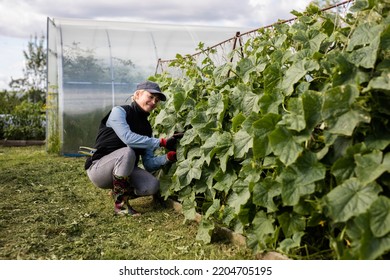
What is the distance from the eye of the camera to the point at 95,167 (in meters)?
4.69

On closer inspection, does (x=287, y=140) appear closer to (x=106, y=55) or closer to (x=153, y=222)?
(x=153, y=222)

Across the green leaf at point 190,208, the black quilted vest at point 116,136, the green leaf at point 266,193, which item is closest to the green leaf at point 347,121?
the green leaf at point 266,193

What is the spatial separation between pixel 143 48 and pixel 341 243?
8.30 m

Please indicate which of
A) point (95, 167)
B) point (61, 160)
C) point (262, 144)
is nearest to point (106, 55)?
point (61, 160)

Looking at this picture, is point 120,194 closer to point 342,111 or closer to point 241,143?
point 241,143

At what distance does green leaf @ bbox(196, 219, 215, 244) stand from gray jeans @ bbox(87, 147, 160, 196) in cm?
119

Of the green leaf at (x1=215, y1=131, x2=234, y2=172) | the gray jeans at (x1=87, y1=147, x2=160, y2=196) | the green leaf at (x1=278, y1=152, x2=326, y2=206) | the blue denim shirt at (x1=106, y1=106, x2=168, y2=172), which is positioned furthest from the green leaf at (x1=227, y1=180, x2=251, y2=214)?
the gray jeans at (x1=87, y1=147, x2=160, y2=196)

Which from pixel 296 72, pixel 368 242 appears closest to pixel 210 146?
pixel 296 72

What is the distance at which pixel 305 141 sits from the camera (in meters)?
2.67

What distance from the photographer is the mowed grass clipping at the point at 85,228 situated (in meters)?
3.34

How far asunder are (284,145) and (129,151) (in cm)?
216

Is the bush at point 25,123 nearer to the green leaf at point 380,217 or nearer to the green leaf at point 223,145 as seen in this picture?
the green leaf at point 223,145

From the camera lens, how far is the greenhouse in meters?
9.19
